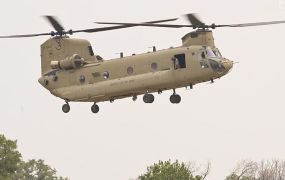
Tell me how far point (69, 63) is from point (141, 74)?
7.22 meters

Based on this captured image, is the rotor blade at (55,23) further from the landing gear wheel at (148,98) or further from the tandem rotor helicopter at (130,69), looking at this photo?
the landing gear wheel at (148,98)

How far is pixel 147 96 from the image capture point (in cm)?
8825

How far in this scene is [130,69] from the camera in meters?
89.6

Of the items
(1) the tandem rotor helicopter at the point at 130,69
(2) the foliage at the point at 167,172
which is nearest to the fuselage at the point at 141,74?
(1) the tandem rotor helicopter at the point at 130,69

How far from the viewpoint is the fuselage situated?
86938 millimetres

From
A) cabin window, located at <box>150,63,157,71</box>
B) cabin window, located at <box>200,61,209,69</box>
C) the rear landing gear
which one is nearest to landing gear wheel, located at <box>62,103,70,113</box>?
cabin window, located at <box>150,63,157,71</box>

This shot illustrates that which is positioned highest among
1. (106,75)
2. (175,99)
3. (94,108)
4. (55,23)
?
(55,23)

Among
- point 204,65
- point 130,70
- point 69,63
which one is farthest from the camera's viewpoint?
point 69,63

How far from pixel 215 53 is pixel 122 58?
7016 mm

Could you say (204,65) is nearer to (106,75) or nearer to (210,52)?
(210,52)

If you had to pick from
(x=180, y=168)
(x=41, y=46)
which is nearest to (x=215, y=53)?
(x=41, y=46)

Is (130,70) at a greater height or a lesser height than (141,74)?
greater

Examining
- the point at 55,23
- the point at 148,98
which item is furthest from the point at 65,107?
the point at 148,98

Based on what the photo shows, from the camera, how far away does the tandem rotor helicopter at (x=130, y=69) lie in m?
Answer: 87.0
